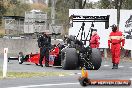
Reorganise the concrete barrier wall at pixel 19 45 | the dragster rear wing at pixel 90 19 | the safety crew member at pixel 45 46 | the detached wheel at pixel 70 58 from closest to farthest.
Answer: the detached wheel at pixel 70 58 < the safety crew member at pixel 45 46 < the dragster rear wing at pixel 90 19 < the concrete barrier wall at pixel 19 45

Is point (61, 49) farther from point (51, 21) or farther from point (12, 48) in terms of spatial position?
point (51, 21)

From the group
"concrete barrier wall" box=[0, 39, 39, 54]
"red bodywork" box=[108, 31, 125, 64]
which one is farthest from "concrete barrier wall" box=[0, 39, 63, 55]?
"red bodywork" box=[108, 31, 125, 64]

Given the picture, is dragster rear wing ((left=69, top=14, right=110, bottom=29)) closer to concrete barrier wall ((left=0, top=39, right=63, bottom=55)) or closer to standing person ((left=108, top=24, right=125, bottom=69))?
concrete barrier wall ((left=0, top=39, right=63, bottom=55))

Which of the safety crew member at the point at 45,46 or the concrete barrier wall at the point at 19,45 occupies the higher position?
the safety crew member at the point at 45,46

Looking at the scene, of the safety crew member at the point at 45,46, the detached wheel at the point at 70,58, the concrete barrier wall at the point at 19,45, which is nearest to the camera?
the detached wheel at the point at 70,58

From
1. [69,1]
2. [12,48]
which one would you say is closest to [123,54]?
[12,48]

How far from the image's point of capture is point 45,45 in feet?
70.7

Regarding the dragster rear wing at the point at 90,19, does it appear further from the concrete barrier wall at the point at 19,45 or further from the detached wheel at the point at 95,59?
the detached wheel at the point at 95,59

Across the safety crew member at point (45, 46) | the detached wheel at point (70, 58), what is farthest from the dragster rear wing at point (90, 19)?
the detached wheel at point (70, 58)

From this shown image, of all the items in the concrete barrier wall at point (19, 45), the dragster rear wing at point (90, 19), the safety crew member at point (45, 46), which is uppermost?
the dragster rear wing at point (90, 19)

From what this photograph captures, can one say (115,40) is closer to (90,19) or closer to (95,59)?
(95,59)

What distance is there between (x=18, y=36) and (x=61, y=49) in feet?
52.7

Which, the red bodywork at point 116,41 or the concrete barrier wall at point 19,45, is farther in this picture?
the concrete barrier wall at point 19,45

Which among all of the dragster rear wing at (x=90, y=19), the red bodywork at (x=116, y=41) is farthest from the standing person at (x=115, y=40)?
the dragster rear wing at (x=90, y=19)
